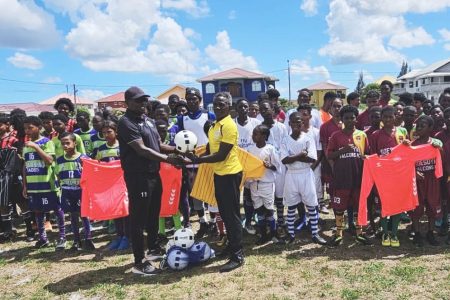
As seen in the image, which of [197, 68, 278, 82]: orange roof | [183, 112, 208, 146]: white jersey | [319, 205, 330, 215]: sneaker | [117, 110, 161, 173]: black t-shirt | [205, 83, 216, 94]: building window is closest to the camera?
[117, 110, 161, 173]: black t-shirt

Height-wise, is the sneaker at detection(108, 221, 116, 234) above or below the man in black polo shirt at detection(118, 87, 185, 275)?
below

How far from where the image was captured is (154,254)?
5891mm

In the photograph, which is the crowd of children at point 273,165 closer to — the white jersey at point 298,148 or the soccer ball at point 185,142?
the white jersey at point 298,148

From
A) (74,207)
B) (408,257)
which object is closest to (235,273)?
(408,257)

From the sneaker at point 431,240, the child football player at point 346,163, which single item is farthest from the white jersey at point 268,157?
the sneaker at point 431,240

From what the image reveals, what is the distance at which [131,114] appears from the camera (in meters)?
5.21

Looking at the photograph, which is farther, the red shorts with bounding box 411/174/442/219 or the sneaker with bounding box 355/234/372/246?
the sneaker with bounding box 355/234/372/246

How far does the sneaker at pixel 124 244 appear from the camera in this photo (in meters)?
6.63

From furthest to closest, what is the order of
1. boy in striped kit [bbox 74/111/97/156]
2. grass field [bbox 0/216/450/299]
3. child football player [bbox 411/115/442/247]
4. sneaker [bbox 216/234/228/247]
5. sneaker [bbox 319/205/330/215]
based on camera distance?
sneaker [bbox 319/205/330/215] → boy in striped kit [bbox 74/111/97/156] → sneaker [bbox 216/234/228/247] → child football player [bbox 411/115/442/247] → grass field [bbox 0/216/450/299]

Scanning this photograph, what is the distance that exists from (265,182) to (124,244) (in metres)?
2.70

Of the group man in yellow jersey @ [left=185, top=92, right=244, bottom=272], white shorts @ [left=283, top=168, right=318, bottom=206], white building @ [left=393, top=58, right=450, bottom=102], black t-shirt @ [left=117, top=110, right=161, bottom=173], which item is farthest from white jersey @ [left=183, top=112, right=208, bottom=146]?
white building @ [left=393, top=58, right=450, bottom=102]

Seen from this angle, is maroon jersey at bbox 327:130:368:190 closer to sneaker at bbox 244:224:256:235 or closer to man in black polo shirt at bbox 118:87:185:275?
sneaker at bbox 244:224:256:235

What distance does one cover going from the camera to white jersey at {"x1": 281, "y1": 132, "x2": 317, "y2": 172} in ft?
19.7

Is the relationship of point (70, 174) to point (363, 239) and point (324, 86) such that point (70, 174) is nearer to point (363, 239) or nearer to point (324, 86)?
point (363, 239)
